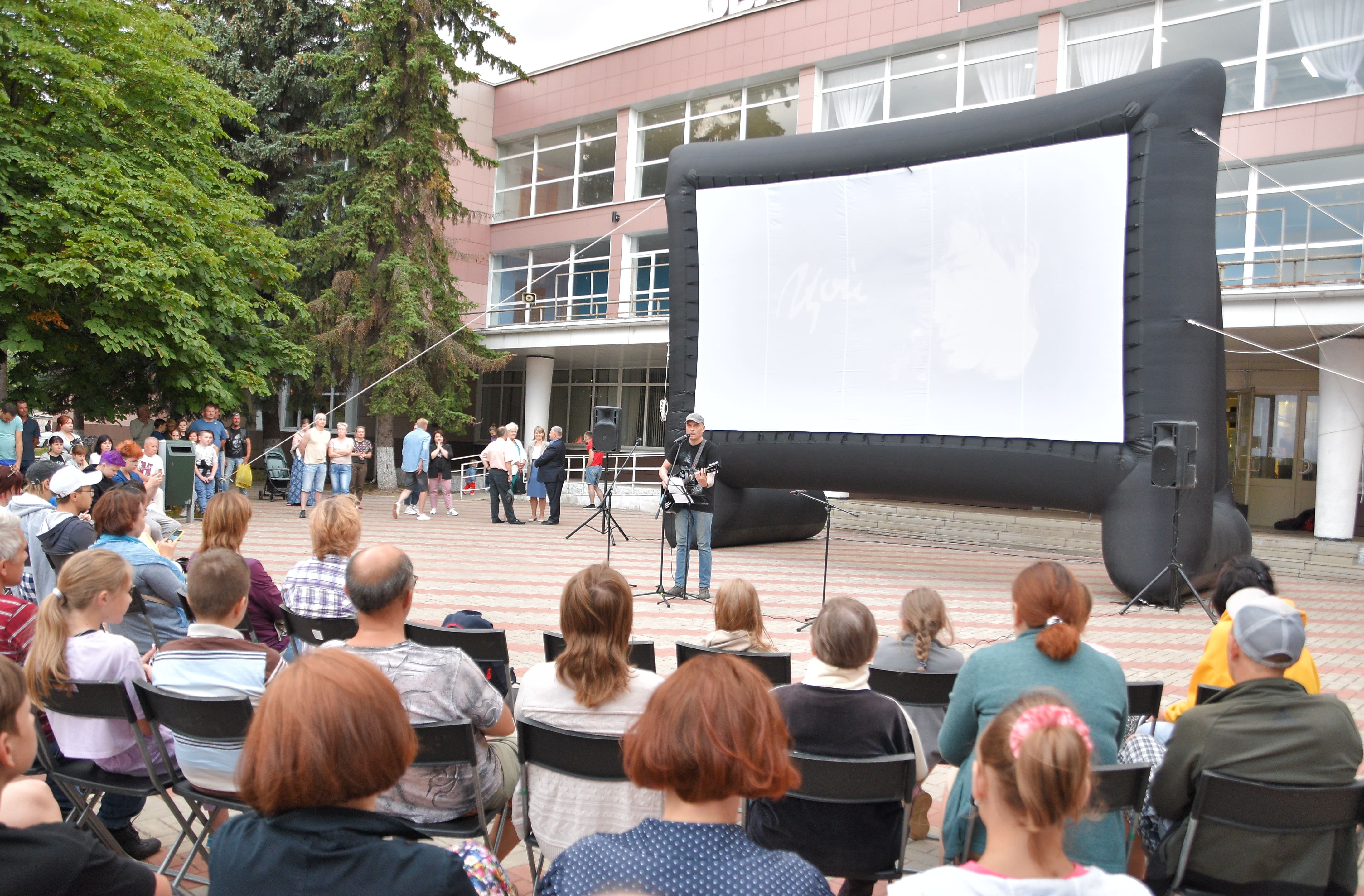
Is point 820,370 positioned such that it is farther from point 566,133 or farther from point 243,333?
point 566,133

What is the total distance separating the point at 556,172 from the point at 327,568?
2499 cm

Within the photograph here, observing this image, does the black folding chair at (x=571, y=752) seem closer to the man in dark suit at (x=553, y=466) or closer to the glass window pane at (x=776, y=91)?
the man in dark suit at (x=553, y=466)

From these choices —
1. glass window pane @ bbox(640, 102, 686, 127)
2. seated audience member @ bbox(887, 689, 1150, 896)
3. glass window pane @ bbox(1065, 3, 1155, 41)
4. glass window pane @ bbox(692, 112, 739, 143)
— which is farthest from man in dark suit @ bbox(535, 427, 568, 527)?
seated audience member @ bbox(887, 689, 1150, 896)

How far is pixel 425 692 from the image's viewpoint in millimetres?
2900

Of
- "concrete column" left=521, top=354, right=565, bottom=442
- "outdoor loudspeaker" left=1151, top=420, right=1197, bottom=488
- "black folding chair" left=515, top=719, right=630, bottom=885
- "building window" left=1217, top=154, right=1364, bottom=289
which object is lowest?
"black folding chair" left=515, top=719, right=630, bottom=885

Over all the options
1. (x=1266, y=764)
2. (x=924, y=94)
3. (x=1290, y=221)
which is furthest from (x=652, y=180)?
(x=1266, y=764)

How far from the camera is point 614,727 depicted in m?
2.83

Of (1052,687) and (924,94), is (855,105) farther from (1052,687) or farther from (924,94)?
(1052,687)

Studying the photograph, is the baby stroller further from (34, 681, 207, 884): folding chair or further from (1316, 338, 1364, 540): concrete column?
(1316, 338, 1364, 540): concrete column

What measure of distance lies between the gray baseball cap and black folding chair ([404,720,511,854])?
224 centimetres

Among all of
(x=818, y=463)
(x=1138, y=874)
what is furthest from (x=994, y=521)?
(x=1138, y=874)

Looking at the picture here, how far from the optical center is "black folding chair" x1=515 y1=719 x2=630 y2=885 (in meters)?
2.64

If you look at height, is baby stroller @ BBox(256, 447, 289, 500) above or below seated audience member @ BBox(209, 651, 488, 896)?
below

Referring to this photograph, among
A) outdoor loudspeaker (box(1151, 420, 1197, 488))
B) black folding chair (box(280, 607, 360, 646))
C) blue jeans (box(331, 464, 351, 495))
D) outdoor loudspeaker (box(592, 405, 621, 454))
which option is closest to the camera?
black folding chair (box(280, 607, 360, 646))
